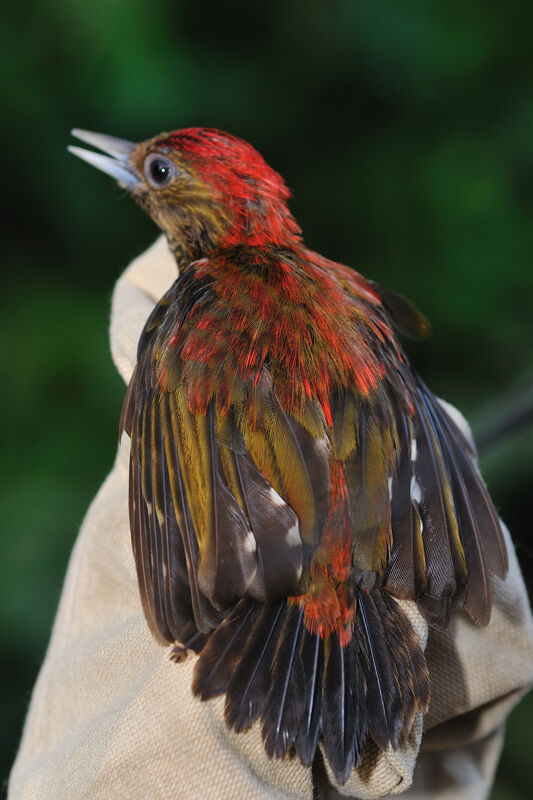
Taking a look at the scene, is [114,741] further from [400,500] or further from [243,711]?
[400,500]

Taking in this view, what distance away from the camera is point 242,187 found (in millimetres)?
1688

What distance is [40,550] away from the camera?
301cm

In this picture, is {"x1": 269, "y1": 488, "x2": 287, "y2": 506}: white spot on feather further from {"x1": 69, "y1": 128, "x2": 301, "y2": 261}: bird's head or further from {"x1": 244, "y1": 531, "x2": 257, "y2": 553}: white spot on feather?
{"x1": 69, "y1": 128, "x2": 301, "y2": 261}: bird's head

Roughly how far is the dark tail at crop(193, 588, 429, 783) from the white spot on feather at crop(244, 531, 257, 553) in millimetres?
72

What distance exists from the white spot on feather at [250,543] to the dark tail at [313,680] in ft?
0.24

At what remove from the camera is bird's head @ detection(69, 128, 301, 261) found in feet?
5.50

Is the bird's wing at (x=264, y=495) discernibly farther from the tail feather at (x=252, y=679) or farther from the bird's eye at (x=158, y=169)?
the bird's eye at (x=158, y=169)

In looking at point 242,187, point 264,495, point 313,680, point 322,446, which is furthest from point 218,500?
point 242,187

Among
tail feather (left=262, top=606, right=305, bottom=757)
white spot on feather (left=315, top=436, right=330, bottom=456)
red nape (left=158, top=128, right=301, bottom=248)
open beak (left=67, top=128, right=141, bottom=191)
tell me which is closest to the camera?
tail feather (left=262, top=606, right=305, bottom=757)

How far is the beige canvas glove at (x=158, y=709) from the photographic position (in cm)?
126

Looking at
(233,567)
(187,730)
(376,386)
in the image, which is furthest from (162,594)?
(376,386)

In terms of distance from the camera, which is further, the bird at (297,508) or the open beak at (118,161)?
the open beak at (118,161)

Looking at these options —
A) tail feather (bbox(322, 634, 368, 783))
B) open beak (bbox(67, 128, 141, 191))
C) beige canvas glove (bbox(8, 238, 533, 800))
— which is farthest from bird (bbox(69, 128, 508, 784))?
open beak (bbox(67, 128, 141, 191))

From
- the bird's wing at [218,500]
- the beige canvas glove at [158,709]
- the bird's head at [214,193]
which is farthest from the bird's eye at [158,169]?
the bird's wing at [218,500]
